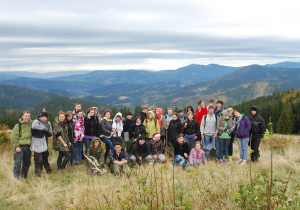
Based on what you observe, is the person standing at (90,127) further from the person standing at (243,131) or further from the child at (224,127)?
the person standing at (243,131)

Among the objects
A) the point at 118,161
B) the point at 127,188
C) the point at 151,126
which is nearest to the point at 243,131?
the point at 151,126

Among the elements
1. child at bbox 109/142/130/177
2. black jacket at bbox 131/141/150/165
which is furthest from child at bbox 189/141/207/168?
child at bbox 109/142/130/177

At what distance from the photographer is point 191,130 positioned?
881cm

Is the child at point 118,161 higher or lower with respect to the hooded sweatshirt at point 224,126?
lower

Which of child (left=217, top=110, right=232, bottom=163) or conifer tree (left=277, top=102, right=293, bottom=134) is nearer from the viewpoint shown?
child (left=217, top=110, right=232, bottom=163)

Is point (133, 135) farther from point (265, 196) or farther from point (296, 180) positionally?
point (265, 196)

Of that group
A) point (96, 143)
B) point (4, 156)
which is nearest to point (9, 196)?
point (96, 143)

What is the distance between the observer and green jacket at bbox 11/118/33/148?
20.6 ft

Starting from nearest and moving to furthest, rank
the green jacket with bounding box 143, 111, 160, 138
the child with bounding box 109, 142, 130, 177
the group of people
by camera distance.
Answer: the group of people, the child with bounding box 109, 142, 130, 177, the green jacket with bounding box 143, 111, 160, 138

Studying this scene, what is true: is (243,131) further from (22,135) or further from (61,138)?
(22,135)

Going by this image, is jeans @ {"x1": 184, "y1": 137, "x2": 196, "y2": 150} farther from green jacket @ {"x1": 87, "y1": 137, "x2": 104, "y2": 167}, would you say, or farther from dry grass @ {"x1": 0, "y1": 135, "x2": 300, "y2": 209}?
green jacket @ {"x1": 87, "y1": 137, "x2": 104, "y2": 167}

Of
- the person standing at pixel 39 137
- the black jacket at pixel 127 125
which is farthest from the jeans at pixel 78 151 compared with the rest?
the black jacket at pixel 127 125

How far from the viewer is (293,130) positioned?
172 ft

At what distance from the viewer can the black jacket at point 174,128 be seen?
8.91 meters
